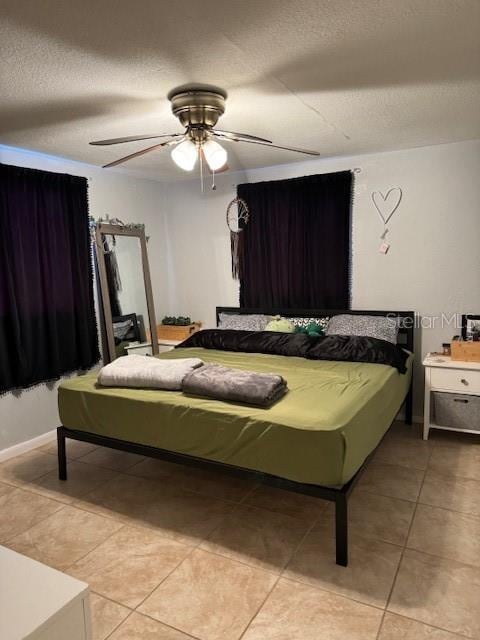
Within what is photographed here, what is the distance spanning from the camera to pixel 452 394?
3379mm

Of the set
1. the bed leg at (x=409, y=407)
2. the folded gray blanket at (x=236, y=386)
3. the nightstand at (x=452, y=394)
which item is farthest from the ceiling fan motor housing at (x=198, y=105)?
the bed leg at (x=409, y=407)

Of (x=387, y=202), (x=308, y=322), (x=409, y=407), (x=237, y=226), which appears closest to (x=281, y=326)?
(x=308, y=322)

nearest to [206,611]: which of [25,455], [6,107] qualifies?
[25,455]

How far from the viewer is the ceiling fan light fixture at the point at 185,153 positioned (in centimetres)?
253

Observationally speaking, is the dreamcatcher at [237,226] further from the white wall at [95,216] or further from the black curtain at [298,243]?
the white wall at [95,216]

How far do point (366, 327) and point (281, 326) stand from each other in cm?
76

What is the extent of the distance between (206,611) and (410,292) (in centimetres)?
292

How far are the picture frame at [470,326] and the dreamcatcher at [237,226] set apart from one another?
6.92 feet

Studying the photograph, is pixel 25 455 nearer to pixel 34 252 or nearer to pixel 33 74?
pixel 34 252

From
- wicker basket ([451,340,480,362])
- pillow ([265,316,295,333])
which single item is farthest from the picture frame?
pillow ([265,316,295,333])

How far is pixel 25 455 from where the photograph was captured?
3.47 metres

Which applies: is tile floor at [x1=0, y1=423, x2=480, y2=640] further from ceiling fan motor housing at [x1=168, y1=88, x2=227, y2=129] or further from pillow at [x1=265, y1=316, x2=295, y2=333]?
ceiling fan motor housing at [x1=168, y1=88, x2=227, y2=129]

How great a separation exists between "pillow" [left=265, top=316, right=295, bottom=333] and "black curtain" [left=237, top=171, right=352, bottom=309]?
0.25 meters

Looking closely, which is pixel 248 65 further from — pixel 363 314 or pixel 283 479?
pixel 363 314
